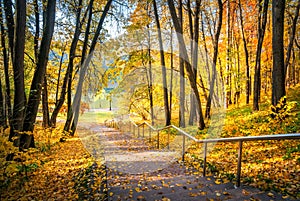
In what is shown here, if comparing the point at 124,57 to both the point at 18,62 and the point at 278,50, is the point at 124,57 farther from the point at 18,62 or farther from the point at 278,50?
the point at 18,62

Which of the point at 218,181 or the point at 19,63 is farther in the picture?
the point at 19,63

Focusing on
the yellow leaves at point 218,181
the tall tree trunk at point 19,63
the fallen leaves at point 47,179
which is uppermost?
the tall tree trunk at point 19,63

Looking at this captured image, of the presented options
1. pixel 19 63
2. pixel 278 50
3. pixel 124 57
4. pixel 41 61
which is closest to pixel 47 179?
pixel 19 63

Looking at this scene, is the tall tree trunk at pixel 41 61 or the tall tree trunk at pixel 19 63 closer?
the tall tree trunk at pixel 19 63

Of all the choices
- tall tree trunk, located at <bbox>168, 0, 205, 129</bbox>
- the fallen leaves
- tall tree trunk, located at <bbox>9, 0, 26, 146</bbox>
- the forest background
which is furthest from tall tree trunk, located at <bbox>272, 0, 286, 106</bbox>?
tall tree trunk, located at <bbox>9, 0, 26, 146</bbox>

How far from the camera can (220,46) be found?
18438 mm

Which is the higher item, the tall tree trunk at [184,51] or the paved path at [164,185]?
the tall tree trunk at [184,51]

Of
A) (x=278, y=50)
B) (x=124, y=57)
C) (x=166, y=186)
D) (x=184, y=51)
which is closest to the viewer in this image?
(x=166, y=186)

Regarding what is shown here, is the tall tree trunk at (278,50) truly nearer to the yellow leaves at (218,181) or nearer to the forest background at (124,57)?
the forest background at (124,57)

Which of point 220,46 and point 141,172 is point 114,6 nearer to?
point 141,172

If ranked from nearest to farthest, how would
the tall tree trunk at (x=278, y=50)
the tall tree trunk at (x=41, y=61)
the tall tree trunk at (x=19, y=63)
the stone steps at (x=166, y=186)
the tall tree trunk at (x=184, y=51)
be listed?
the stone steps at (x=166, y=186), the tall tree trunk at (x=19, y=63), the tall tree trunk at (x=41, y=61), the tall tree trunk at (x=278, y=50), the tall tree trunk at (x=184, y=51)

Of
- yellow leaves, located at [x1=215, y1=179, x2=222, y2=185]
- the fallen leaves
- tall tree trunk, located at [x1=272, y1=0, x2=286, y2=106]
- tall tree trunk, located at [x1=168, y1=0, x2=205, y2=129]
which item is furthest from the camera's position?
tall tree trunk, located at [x1=168, y1=0, x2=205, y2=129]

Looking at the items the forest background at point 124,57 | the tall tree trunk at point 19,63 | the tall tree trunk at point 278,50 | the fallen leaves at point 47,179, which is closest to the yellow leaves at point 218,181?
the fallen leaves at point 47,179

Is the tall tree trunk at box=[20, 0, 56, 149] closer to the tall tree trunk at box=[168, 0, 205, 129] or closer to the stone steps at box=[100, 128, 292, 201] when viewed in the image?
the stone steps at box=[100, 128, 292, 201]
